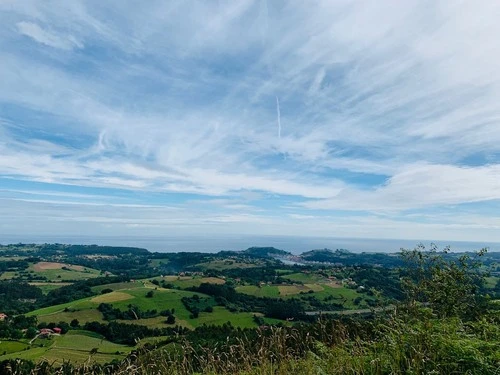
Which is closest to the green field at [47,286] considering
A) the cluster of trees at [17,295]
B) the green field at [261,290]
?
the cluster of trees at [17,295]

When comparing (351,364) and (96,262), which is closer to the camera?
(351,364)

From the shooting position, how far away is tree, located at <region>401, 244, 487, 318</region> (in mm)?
6008

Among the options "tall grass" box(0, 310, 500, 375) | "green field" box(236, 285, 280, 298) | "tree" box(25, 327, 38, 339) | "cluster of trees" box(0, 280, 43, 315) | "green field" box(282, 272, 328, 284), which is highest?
"tall grass" box(0, 310, 500, 375)

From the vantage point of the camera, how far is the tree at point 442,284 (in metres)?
6.01

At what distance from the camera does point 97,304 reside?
75688mm

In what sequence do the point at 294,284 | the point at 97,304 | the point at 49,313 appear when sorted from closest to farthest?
1. the point at 49,313
2. the point at 97,304
3. the point at 294,284

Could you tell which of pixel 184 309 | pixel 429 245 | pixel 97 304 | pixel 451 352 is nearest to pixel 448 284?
pixel 429 245

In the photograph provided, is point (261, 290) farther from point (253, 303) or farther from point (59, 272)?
point (59, 272)

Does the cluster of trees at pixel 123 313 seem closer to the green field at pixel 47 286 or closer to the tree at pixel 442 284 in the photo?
the green field at pixel 47 286

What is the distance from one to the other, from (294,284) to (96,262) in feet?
389

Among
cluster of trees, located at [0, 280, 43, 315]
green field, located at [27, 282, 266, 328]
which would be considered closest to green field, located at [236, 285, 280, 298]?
green field, located at [27, 282, 266, 328]

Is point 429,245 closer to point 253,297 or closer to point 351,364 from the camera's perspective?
point 351,364

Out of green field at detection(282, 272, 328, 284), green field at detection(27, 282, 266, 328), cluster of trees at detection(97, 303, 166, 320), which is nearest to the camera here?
green field at detection(27, 282, 266, 328)

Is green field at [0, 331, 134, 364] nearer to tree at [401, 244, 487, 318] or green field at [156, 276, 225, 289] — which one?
tree at [401, 244, 487, 318]
